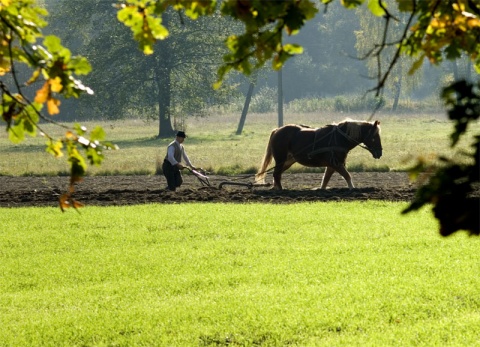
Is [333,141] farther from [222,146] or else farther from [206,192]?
[222,146]

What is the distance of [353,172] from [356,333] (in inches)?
679

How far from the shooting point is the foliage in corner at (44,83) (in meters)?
4.90

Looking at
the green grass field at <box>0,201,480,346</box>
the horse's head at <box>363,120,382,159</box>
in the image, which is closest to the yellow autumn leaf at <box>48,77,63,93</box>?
the green grass field at <box>0,201,480,346</box>

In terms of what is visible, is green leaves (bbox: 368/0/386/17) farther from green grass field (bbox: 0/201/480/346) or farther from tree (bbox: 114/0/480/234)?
green grass field (bbox: 0/201/480/346)

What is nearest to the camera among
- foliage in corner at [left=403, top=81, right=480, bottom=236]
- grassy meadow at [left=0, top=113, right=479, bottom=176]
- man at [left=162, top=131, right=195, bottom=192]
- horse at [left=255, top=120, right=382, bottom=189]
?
foliage in corner at [left=403, top=81, right=480, bottom=236]

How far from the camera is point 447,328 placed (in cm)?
927

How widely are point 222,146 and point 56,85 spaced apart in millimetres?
39868

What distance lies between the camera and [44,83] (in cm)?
503

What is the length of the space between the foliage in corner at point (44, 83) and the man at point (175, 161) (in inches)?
572

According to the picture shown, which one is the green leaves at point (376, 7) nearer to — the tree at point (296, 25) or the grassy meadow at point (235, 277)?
the tree at point (296, 25)

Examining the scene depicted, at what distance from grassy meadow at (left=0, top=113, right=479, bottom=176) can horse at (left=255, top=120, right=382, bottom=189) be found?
53.9 inches

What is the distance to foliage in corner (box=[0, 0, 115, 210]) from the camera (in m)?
4.90

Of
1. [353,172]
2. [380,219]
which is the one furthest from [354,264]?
[353,172]

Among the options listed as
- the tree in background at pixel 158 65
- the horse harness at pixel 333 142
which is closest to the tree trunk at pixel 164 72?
the tree in background at pixel 158 65
